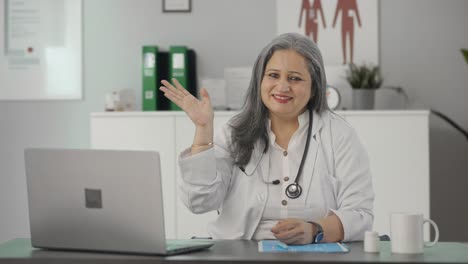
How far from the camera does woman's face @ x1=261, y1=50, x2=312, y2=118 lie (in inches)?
116

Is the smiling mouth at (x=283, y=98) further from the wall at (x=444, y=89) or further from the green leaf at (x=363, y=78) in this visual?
the wall at (x=444, y=89)

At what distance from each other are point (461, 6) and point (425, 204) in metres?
1.27

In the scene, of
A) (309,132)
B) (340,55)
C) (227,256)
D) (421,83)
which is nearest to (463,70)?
(421,83)

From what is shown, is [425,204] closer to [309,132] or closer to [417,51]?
[417,51]

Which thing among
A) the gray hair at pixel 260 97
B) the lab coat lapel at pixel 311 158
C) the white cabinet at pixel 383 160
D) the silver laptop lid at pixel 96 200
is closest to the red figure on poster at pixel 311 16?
the white cabinet at pixel 383 160

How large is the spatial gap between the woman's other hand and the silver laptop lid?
1.50ft

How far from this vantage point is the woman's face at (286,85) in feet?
9.64

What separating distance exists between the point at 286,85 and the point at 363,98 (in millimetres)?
1940

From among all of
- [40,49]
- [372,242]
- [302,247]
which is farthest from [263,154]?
[40,49]

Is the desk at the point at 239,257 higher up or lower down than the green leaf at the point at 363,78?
lower down

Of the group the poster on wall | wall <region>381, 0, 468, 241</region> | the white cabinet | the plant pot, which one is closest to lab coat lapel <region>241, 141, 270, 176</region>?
the white cabinet

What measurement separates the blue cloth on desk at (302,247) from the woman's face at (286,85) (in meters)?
0.63

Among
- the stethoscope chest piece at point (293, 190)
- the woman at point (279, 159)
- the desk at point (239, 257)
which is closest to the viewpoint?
the desk at point (239, 257)

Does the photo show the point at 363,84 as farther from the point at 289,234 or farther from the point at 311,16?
the point at 289,234
